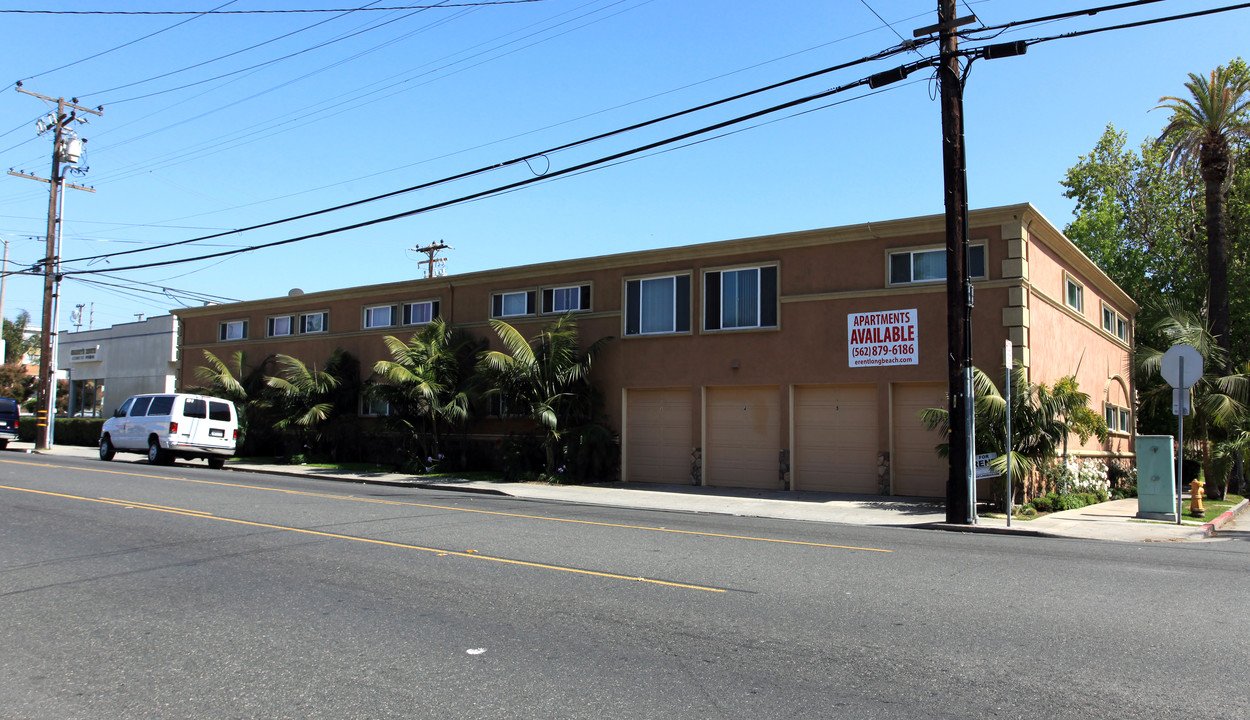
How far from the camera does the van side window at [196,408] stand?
2419 centimetres

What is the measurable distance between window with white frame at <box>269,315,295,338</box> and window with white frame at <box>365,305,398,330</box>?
163 inches

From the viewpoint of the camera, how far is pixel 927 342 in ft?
59.8

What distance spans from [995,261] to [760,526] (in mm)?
8305

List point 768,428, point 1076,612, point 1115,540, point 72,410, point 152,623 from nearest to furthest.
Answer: point 152,623 < point 1076,612 < point 1115,540 < point 768,428 < point 72,410

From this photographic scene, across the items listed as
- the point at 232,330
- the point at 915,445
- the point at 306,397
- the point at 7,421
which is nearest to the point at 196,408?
the point at 306,397

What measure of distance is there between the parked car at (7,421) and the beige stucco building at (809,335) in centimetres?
2045

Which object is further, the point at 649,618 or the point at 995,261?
the point at 995,261

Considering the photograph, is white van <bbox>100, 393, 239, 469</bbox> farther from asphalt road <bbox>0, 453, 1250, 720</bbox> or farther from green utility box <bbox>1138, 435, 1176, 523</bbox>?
green utility box <bbox>1138, 435, 1176, 523</bbox>

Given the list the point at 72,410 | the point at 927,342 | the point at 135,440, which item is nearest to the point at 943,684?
the point at 927,342

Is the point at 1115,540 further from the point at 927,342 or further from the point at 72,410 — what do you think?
the point at 72,410

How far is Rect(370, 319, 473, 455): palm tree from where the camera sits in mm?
23547

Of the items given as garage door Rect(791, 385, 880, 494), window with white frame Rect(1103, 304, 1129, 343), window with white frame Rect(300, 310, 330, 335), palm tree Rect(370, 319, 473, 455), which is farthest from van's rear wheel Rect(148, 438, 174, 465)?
window with white frame Rect(1103, 304, 1129, 343)

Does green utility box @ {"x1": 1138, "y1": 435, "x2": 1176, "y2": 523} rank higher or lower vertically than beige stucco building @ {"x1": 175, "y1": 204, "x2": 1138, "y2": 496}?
lower

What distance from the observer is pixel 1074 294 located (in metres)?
22.2
